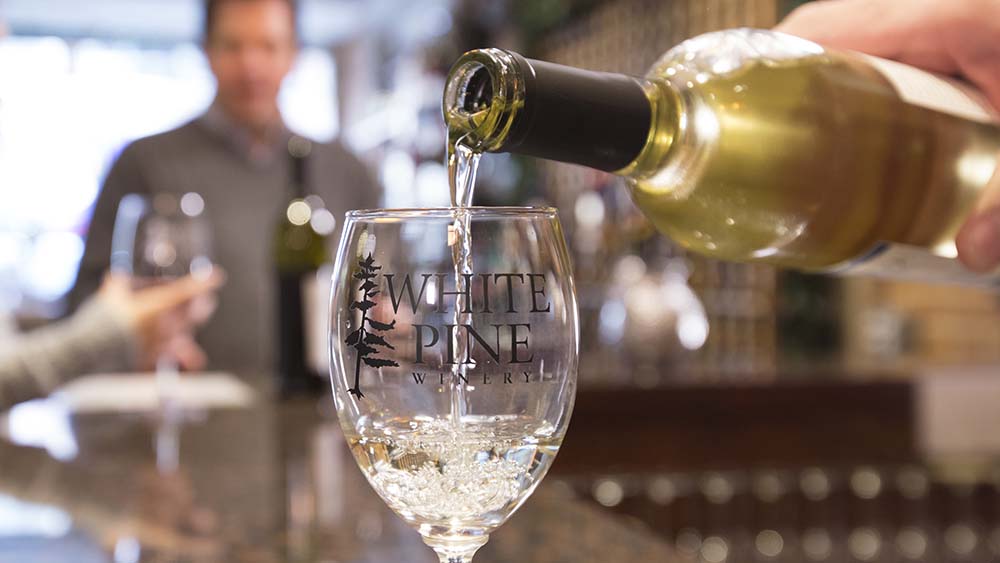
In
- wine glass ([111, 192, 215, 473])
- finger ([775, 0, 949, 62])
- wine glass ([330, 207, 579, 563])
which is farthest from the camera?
wine glass ([111, 192, 215, 473])

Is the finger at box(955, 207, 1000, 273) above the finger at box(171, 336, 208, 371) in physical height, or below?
above

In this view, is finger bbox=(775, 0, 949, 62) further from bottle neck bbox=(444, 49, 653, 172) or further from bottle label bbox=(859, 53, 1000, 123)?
bottle neck bbox=(444, 49, 653, 172)

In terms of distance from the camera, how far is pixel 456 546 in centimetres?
59

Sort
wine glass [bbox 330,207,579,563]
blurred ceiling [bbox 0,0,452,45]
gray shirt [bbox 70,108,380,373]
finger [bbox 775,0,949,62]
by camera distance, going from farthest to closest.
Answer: blurred ceiling [bbox 0,0,452,45] < gray shirt [bbox 70,108,380,373] < finger [bbox 775,0,949,62] < wine glass [bbox 330,207,579,563]

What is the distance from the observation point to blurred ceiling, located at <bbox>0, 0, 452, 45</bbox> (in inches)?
390

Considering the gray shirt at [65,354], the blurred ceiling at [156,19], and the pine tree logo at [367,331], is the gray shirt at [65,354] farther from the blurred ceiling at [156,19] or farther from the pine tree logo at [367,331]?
the blurred ceiling at [156,19]

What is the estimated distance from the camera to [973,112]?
84 centimetres

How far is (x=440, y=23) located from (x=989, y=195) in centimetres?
692

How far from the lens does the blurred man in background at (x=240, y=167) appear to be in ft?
9.30

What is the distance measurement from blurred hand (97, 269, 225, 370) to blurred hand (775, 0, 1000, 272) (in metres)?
1.12

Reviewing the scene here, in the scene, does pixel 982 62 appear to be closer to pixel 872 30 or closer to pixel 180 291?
pixel 872 30

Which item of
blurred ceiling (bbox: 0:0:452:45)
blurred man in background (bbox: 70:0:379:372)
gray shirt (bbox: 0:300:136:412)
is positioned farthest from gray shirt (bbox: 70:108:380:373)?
blurred ceiling (bbox: 0:0:452:45)

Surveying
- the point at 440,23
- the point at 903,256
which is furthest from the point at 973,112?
the point at 440,23

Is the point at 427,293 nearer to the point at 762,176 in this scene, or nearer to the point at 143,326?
the point at 762,176
